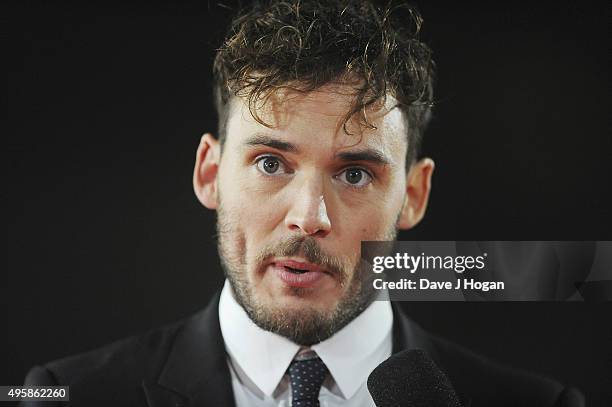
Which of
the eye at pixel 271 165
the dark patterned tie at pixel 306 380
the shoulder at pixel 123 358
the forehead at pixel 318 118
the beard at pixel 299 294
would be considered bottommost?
the dark patterned tie at pixel 306 380

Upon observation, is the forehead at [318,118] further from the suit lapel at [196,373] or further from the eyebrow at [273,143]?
the suit lapel at [196,373]

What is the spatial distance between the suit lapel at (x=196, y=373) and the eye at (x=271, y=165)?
41 centimetres

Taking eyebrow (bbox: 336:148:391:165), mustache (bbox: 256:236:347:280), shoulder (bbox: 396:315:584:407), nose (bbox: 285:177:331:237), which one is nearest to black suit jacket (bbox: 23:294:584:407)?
shoulder (bbox: 396:315:584:407)

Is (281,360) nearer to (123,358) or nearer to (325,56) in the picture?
(123,358)

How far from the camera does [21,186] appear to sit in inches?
87.8

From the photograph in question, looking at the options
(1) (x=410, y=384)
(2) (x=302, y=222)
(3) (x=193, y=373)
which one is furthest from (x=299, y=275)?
(1) (x=410, y=384)

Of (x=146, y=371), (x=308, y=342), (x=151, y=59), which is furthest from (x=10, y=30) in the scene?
(x=308, y=342)

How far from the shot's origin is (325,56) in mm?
2068

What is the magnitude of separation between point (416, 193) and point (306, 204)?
329 millimetres

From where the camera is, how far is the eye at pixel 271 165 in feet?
6.82

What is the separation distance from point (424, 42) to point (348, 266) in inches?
25.6

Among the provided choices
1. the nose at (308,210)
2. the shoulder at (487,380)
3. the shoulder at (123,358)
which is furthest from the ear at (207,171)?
the shoulder at (487,380)

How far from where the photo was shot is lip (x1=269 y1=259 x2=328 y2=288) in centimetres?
209

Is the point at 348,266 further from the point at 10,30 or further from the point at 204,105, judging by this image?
the point at 10,30
